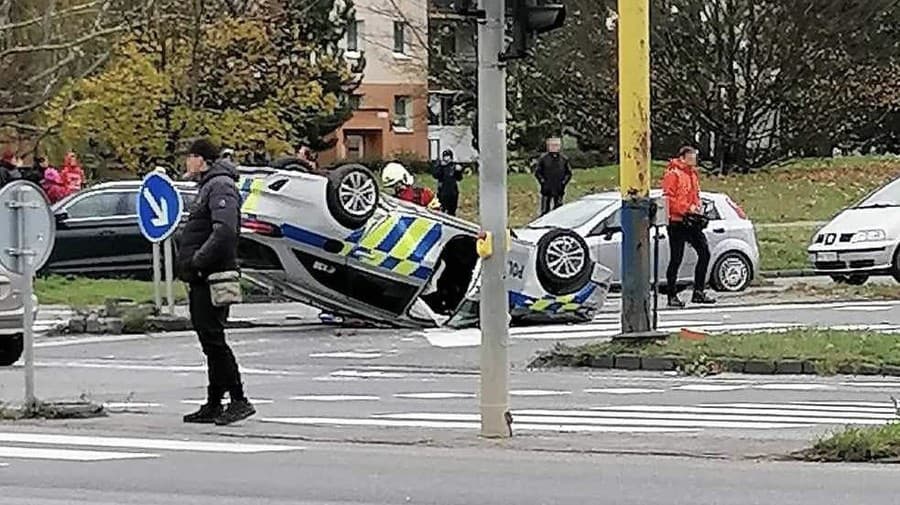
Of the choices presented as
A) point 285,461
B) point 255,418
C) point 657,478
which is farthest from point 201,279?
point 657,478

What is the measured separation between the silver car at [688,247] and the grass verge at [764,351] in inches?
223

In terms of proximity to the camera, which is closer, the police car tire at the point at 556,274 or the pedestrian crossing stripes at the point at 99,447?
the pedestrian crossing stripes at the point at 99,447

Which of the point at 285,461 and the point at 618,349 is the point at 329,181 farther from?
the point at 285,461

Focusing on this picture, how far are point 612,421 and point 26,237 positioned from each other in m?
4.32

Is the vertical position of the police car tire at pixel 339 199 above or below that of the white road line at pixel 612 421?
above

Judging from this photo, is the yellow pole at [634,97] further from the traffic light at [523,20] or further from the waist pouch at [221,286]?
the waist pouch at [221,286]

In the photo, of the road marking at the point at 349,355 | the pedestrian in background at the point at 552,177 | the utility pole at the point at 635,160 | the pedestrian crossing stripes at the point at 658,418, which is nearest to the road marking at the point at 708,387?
the pedestrian crossing stripes at the point at 658,418

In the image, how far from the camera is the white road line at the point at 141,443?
40.4 feet

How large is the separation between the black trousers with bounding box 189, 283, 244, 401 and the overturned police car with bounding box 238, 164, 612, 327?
23.6 ft

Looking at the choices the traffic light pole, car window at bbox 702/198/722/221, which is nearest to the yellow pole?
the traffic light pole

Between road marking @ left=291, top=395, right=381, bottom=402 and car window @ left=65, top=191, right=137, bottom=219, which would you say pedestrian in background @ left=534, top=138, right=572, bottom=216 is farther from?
road marking @ left=291, top=395, right=381, bottom=402

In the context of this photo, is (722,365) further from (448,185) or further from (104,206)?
(448,185)

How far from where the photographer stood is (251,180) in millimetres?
21188

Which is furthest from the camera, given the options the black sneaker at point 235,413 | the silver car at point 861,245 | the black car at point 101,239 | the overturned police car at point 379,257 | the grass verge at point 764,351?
the black car at point 101,239
